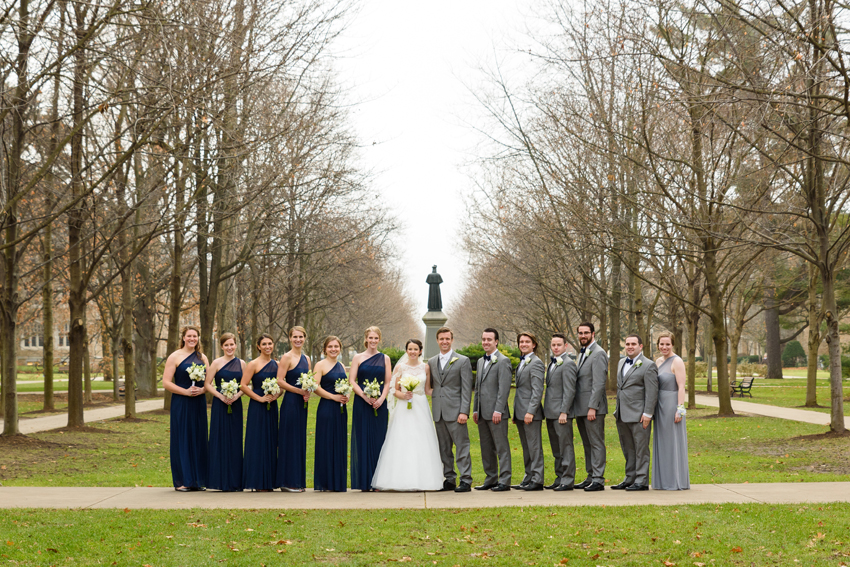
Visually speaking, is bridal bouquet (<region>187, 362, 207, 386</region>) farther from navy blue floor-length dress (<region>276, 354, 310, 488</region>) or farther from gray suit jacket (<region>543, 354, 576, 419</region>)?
gray suit jacket (<region>543, 354, 576, 419</region>)

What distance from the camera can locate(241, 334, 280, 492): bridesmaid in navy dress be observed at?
1051 cm

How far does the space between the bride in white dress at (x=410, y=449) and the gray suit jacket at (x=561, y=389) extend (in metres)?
1.46

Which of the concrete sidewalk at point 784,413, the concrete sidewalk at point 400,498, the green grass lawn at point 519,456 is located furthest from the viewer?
the concrete sidewalk at point 784,413

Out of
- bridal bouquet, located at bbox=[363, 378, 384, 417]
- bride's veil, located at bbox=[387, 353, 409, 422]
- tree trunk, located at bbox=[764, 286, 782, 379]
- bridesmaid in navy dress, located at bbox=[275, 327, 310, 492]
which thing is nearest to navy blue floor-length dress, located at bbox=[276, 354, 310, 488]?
bridesmaid in navy dress, located at bbox=[275, 327, 310, 492]

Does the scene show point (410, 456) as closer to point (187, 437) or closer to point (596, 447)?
point (596, 447)

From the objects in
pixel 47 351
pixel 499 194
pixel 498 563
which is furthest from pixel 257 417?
pixel 499 194

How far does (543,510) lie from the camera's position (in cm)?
887

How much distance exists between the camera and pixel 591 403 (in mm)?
10359

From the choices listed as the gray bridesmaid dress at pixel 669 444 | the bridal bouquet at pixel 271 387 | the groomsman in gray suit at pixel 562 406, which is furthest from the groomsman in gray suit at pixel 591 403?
the bridal bouquet at pixel 271 387

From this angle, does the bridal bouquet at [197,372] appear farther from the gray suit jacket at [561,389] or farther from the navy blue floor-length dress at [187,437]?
the gray suit jacket at [561,389]

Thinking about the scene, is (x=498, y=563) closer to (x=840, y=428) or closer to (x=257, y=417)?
(x=257, y=417)

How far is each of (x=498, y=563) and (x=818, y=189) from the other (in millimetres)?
12111

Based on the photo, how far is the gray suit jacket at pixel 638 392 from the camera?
10406mm

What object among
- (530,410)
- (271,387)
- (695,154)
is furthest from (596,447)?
(695,154)
